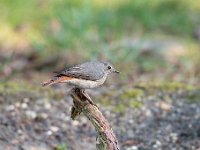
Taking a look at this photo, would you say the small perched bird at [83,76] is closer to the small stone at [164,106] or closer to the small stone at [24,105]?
the small stone at [24,105]

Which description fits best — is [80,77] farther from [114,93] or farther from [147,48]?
[147,48]

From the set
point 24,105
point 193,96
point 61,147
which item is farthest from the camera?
point 193,96

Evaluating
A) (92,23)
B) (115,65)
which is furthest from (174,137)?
(92,23)

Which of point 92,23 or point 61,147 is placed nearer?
point 61,147

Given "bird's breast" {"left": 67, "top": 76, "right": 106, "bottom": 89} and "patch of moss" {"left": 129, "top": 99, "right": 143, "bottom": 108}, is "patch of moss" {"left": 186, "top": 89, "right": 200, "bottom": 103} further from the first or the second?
"bird's breast" {"left": 67, "top": 76, "right": 106, "bottom": 89}

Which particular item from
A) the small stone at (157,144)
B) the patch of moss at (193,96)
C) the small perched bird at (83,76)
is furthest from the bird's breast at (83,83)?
the patch of moss at (193,96)

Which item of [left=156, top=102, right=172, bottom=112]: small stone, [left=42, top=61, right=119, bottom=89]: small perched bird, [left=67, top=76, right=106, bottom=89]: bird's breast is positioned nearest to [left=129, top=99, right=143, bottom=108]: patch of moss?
[left=156, top=102, right=172, bottom=112]: small stone

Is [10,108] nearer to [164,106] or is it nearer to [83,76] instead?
[164,106]

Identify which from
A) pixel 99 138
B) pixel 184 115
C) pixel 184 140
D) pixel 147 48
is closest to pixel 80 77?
pixel 99 138
